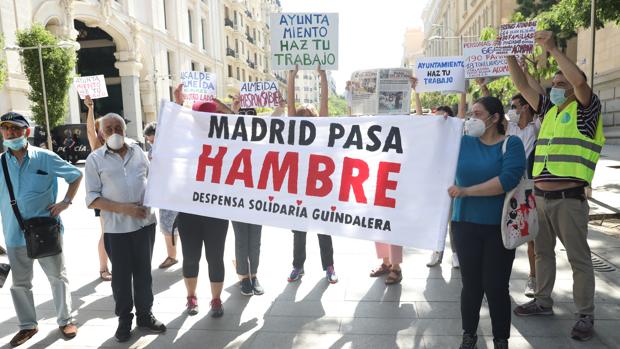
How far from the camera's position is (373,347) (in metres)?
3.55

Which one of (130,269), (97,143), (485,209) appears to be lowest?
(130,269)

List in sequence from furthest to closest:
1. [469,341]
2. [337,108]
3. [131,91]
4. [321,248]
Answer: [337,108], [131,91], [321,248], [469,341]

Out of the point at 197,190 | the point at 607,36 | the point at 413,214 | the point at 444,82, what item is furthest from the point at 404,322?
the point at 607,36

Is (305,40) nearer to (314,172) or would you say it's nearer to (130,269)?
(314,172)

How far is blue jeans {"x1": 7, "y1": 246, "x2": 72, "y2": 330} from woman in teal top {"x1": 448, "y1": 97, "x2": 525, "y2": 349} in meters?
3.23

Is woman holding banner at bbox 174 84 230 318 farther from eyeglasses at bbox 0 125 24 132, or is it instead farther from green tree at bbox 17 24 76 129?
green tree at bbox 17 24 76 129

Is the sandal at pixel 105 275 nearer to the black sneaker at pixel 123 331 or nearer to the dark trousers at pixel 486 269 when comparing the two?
Result: the black sneaker at pixel 123 331

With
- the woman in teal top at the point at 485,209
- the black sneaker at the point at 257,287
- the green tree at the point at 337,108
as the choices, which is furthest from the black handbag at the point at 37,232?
the green tree at the point at 337,108

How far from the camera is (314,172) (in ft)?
12.3

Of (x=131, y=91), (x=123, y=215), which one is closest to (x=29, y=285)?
(x=123, y=215)

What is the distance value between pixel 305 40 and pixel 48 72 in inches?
750

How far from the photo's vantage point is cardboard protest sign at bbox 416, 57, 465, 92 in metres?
7.08

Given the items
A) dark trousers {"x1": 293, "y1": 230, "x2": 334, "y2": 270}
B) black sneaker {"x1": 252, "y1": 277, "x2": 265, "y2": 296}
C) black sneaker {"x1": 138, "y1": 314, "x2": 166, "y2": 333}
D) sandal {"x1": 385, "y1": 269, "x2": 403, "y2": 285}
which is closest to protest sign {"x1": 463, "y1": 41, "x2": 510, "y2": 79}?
sandal {"x1": 385, "y1": 269, "x2": 403, "y2": 285}

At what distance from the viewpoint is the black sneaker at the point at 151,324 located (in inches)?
155
